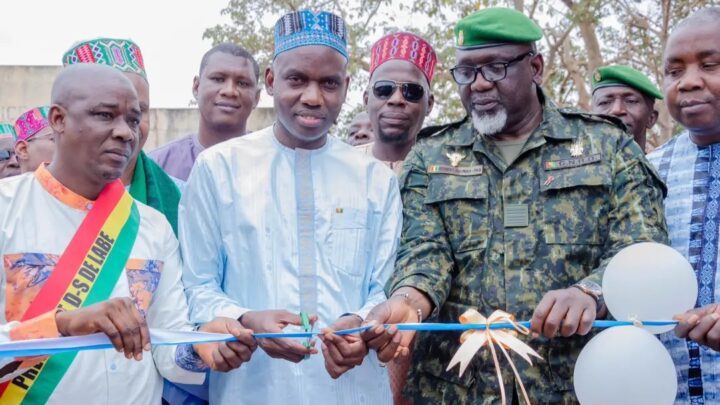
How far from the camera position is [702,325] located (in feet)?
11.0

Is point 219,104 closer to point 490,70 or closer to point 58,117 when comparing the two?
point 58,117

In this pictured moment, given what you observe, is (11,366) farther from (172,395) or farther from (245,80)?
(245,80)

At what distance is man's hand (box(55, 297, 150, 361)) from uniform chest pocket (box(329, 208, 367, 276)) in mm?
995

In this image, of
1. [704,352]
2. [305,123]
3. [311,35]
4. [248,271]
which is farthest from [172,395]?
[704,352]

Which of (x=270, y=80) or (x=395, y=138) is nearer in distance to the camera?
(x=270, y=80)

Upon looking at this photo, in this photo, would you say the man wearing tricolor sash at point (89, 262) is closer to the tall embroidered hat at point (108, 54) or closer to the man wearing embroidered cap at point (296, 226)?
the man wearing embroidered cap at point (296, 226)

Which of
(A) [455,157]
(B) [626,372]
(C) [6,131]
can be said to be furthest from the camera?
(C) [6,131]

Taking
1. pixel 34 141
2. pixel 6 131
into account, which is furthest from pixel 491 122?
pixel 6 131

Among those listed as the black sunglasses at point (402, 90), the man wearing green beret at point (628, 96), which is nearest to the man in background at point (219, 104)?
the black sunglasses at point (402, 90)

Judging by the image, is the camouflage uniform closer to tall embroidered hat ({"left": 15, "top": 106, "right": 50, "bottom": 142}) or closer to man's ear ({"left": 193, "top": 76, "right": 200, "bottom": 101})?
Answer: man's ear ({"left": 193, "top": 76, "right": 200, "bottom": 101})

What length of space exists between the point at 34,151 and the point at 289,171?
2.64 m

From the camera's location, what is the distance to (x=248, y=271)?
149 inches

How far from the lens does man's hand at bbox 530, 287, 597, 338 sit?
132 inches

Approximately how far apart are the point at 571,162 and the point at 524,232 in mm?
389
